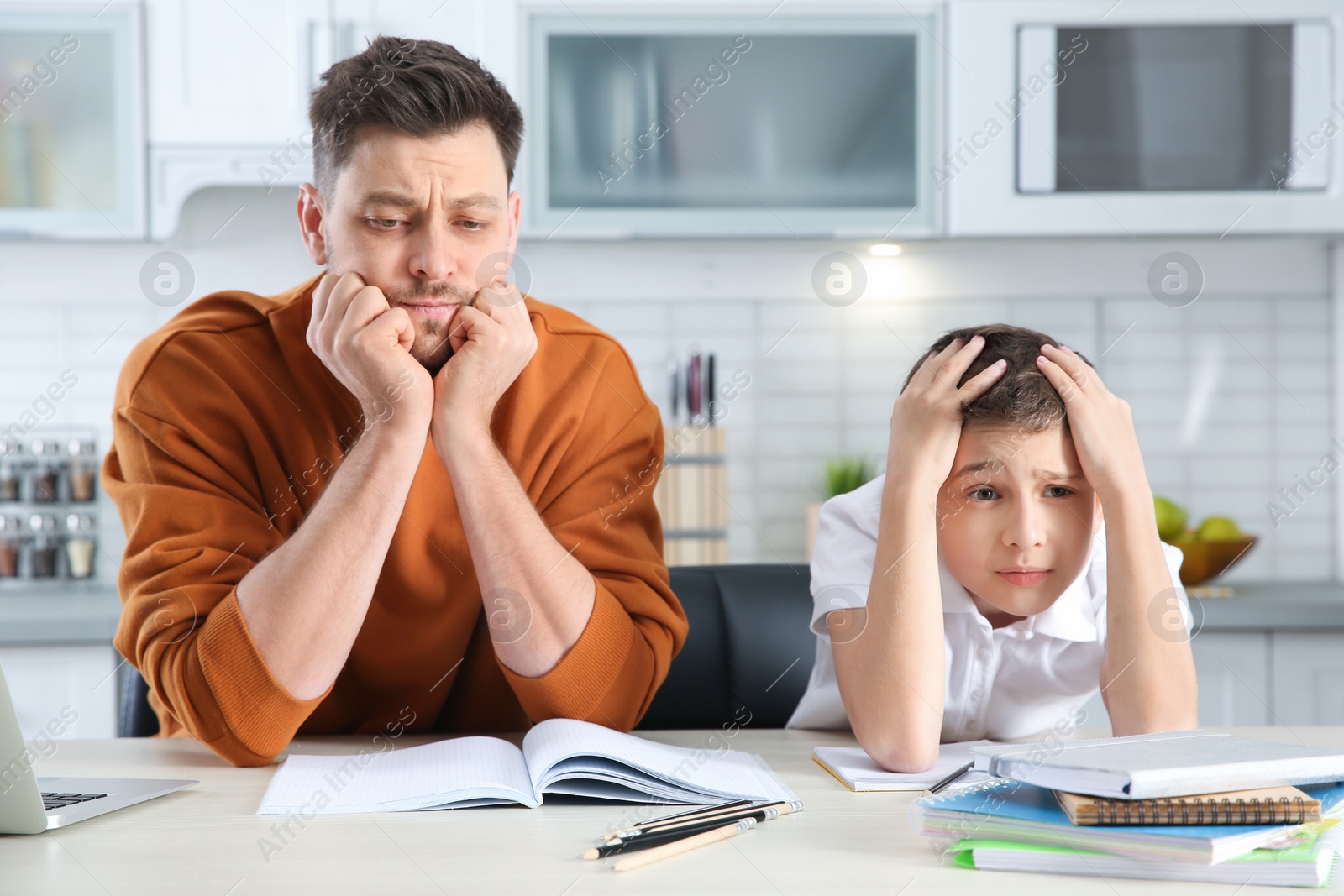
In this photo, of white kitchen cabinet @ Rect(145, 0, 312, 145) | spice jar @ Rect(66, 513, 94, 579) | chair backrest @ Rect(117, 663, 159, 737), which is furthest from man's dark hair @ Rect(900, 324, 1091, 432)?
spice jar @ Rect(66, 513, 94, 579)

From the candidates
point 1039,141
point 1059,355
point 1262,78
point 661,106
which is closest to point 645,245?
point 661,106

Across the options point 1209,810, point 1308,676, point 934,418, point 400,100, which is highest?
point 400,100

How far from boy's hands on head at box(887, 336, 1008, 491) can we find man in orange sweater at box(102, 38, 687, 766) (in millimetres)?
301

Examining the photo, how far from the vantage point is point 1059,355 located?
3.27 feet

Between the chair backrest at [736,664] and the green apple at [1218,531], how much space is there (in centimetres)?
109

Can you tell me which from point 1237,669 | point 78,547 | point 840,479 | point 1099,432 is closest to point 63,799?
point 1099,432

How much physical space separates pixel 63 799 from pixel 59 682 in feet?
4.06

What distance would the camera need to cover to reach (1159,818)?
0.62m

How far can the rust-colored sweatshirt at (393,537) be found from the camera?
964mm

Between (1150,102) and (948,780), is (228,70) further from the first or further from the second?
(948,780)

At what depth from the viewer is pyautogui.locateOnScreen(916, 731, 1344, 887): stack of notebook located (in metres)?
0.60

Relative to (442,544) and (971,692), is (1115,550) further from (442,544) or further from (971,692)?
(442,544)

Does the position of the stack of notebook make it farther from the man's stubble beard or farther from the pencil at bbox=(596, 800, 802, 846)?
the man's stubble beard

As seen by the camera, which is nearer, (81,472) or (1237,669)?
(1237,669)
